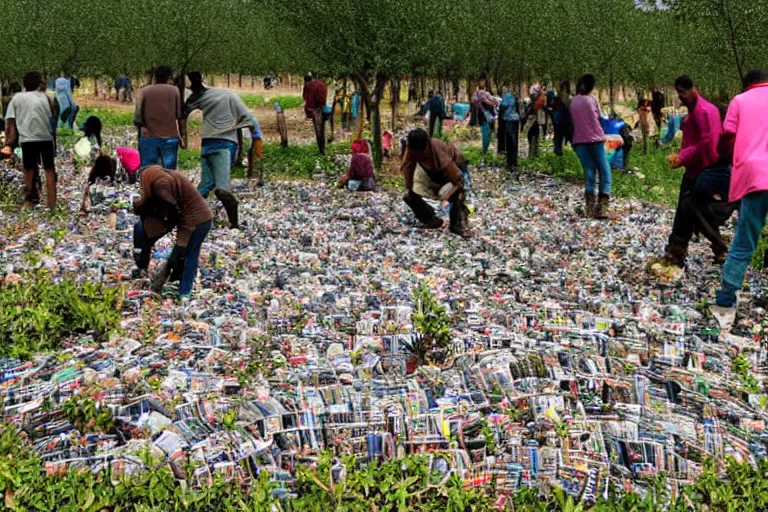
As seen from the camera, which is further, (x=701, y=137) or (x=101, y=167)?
(x=101, y=167)

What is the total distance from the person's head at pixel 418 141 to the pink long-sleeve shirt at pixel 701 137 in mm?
3386

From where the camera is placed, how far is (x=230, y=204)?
1176 centimetres

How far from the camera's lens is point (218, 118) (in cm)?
1167

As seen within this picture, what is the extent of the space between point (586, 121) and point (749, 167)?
600 cm

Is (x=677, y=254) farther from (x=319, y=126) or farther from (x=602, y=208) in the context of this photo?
(x=319, y=126)

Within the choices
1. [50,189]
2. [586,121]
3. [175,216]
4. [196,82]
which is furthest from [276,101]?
[175,216]

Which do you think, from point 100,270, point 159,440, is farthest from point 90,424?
point 100,270

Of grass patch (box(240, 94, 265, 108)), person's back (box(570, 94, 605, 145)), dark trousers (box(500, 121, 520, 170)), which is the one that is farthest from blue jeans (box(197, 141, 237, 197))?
grass patch (box(240, 94, 265, 108))

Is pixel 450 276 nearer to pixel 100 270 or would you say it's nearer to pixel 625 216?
pixel 100 270

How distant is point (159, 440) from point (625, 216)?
423 inches

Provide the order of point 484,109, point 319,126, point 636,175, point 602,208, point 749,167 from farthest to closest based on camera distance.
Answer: point 319,126 < point 484,109 < point 636,175 < point 602,208 < point 749,167

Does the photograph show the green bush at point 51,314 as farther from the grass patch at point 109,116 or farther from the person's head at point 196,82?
the grass patch at point 109,116

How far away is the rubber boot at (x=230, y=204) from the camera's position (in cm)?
1157

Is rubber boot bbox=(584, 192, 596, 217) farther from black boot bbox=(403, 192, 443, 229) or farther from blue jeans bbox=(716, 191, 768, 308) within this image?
blue jeans bbox=(716, 191, 768, 308)
